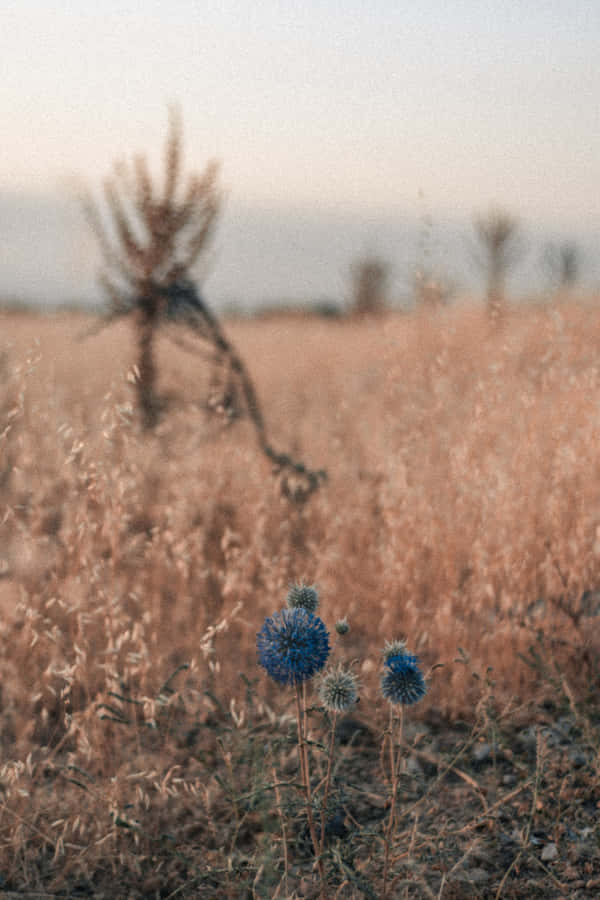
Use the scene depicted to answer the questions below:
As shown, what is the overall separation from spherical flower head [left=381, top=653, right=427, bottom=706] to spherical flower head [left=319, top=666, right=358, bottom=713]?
0.08 m

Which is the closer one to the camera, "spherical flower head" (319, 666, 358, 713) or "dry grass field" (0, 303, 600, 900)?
"spherical flower head" (319, 666, 358, 713)

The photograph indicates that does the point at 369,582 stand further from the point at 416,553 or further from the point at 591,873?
the point at 591,873

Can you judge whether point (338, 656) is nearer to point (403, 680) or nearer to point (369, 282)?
point (403, 680)

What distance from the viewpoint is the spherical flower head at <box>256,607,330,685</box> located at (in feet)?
4.99

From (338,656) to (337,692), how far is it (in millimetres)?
1295

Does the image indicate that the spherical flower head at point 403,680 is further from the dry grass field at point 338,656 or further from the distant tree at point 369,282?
the distant tree at point 369,282

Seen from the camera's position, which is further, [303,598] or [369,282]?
[369,282]

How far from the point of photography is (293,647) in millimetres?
1540

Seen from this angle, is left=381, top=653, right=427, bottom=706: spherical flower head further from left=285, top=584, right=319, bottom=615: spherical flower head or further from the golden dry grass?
the golden dry grass

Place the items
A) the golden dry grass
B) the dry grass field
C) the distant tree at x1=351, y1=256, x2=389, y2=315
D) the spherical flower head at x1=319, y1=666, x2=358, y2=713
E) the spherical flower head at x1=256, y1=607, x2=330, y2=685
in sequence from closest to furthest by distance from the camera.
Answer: the spherical flower head at x1=256, y1=607, x2=330, y2=685, the spherical flower head at x1=319, y1=666, x2=358, y2=713, the dry grass field, the golden dry grass, the distant tree at x1=351, y1=256, x2=389, y2=315

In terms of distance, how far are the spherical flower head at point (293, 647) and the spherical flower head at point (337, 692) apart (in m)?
0.14

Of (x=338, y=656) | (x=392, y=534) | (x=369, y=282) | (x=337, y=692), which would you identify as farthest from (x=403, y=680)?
(x=369, y=282)

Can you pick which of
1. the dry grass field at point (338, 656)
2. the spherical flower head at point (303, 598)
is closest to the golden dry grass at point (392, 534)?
the dry grass field at point (338, 656)

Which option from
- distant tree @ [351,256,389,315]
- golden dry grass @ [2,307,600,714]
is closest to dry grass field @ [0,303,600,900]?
golden dry grass @ [2,307,600,714]
